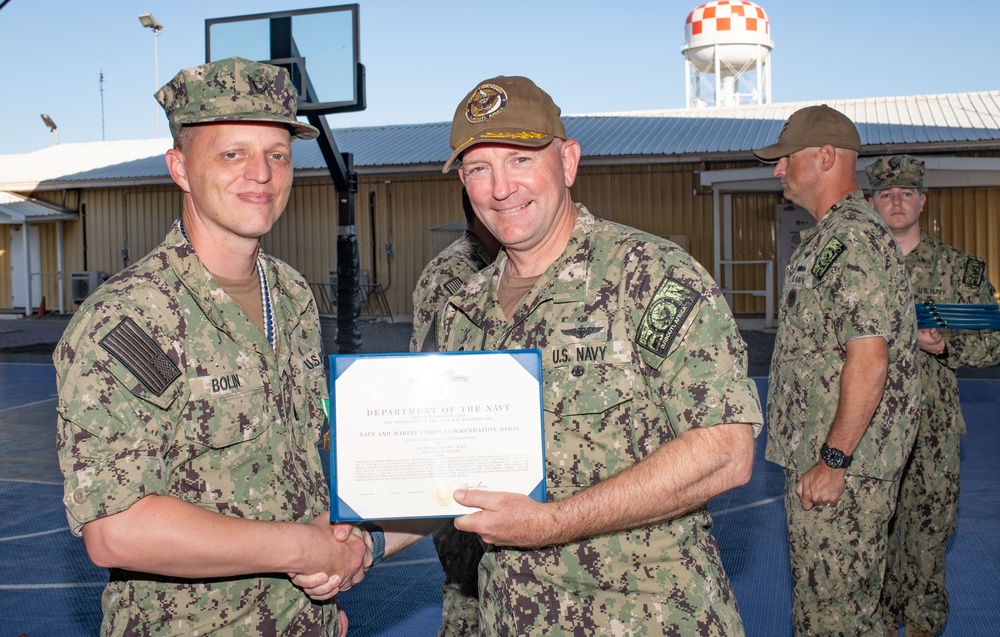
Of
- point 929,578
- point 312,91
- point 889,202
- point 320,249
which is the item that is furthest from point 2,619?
point 320,249

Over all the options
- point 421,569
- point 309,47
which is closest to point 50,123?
point 309,47

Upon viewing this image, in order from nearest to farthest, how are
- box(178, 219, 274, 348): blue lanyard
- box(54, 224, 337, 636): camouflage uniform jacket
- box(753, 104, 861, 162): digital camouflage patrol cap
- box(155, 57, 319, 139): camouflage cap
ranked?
box(54, 224, 337, 636): camouflage uniform jacket → box(155, 57, 319, 139): camouflage cap → box(178, 219, 274, 348): blue lanyard → box(753, 104, 861, 162): digital camouflage patrol cap

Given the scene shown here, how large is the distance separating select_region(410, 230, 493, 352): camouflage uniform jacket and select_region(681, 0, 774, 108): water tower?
26304 mm

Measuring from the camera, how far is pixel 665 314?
6.79 ft

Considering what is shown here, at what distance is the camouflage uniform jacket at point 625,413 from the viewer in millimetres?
2051

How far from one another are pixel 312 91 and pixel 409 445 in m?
10.5

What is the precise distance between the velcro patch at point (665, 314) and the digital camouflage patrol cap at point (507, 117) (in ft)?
1.67

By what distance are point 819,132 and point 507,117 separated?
184 centimetres

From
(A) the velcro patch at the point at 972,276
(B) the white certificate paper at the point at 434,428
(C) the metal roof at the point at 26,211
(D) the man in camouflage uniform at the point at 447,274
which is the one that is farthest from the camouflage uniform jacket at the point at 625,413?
(C) the metal roof at the point at 26,211

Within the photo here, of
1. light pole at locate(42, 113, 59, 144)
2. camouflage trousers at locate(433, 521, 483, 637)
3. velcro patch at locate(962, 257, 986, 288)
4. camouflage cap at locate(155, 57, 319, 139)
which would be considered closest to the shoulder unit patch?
camouflage trousers at locate(433, 521, 483, 637)

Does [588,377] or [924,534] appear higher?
[588,377]

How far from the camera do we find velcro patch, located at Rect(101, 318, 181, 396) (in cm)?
196

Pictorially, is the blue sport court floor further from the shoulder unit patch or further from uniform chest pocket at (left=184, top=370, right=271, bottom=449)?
uniform chest pocket at (left=184, top=370, right=271, bottom=449)

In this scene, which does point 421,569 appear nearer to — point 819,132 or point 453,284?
point 453,284
